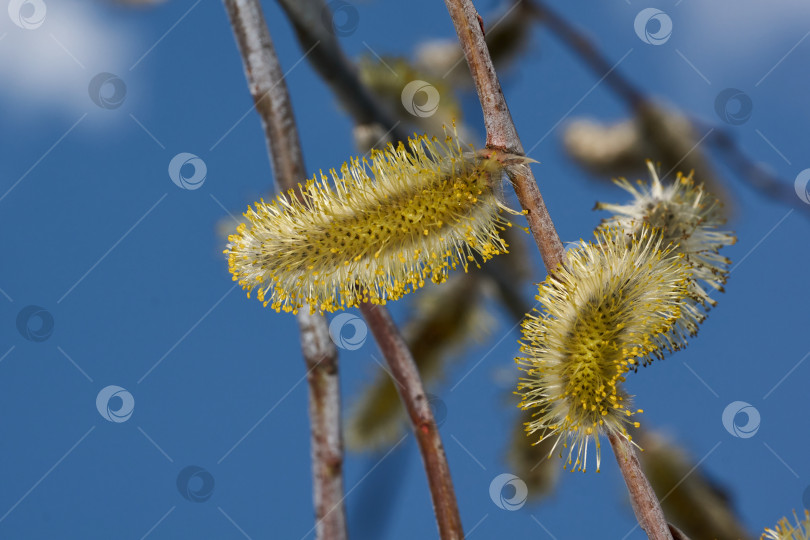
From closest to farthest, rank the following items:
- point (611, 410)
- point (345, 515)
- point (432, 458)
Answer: point (611, 410) < point (432, 458) < point (345, 515)

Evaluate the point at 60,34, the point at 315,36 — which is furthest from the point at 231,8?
the point at 60,34

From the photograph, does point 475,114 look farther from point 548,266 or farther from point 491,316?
point 548,266

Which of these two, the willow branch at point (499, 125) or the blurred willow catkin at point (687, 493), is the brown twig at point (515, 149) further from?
the blurred willow catkin at point (687, 493)

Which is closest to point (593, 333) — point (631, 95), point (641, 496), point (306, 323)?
point (641, 496)

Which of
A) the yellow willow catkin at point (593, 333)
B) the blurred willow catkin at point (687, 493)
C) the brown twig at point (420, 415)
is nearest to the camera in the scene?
the yellow willow catkin at point (593, 333)

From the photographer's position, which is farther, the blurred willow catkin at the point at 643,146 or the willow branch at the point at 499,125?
the blurred willow catkin at the point at 643,146

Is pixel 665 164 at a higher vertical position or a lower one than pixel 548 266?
higher

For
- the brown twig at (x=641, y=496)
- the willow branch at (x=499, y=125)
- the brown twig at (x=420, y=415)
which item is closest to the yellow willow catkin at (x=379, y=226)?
the willow branch at (x=499, y=125)
